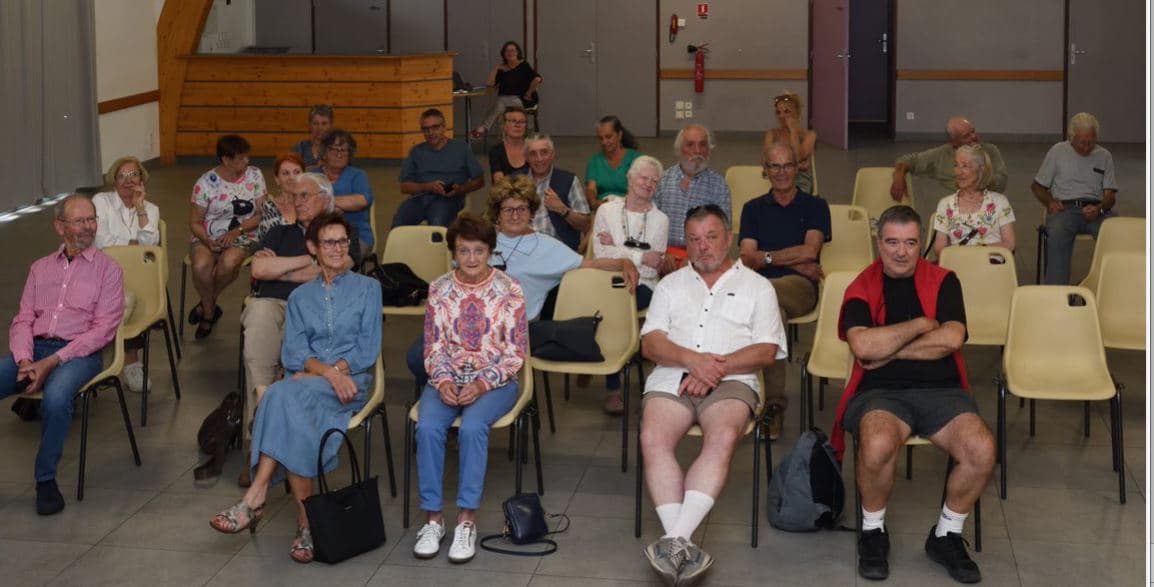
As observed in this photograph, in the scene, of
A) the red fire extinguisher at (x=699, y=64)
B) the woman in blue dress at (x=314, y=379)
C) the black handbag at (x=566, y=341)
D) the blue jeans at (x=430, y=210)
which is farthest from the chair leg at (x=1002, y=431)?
the red fire extinguisher at (x=699, y=64)

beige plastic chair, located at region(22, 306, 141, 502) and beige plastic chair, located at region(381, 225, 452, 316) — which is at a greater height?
beige plastic chair, located at region(381, 225, 452, 316)

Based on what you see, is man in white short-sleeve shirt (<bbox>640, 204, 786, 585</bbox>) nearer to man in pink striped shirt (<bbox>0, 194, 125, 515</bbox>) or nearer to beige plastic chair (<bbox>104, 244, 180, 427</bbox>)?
man in pink striped shirt (<bbox>0, 194, 125, 515</bbox>)

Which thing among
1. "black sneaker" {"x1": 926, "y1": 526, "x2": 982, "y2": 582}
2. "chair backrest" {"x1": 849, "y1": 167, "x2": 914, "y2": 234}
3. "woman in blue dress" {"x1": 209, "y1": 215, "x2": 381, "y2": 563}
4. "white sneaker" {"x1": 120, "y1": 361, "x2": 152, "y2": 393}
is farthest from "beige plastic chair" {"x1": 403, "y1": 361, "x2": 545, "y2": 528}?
"chair backrest" {"x1": 849, "y1": 167, "x2": 914, "y2": 234}

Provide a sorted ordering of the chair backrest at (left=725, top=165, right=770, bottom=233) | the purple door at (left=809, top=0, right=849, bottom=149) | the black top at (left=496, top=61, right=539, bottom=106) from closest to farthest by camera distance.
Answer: the chair backrest at (left=725, top=165, right=770, bottom=233), the purple door at (left=809, top=0, right=849, bottom=149), the black top at (left=496, top=61, right=539, bottom=106)

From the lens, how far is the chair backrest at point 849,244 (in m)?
7.24

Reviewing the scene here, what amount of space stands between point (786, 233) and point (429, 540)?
8.43ft

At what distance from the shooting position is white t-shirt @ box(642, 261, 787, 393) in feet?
17.1

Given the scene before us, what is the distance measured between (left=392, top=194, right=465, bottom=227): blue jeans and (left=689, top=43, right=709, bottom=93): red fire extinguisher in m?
9.25

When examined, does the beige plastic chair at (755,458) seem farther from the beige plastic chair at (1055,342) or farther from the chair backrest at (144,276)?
the chair backrest at (144,276)

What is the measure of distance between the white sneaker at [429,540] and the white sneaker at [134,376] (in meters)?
2.39

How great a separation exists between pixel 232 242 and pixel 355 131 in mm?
7366

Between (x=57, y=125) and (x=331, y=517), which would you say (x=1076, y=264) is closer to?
(x=331, y=517)

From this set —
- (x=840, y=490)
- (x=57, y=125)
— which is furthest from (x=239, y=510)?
(x=57, y=125)

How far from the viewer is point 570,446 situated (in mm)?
6062
